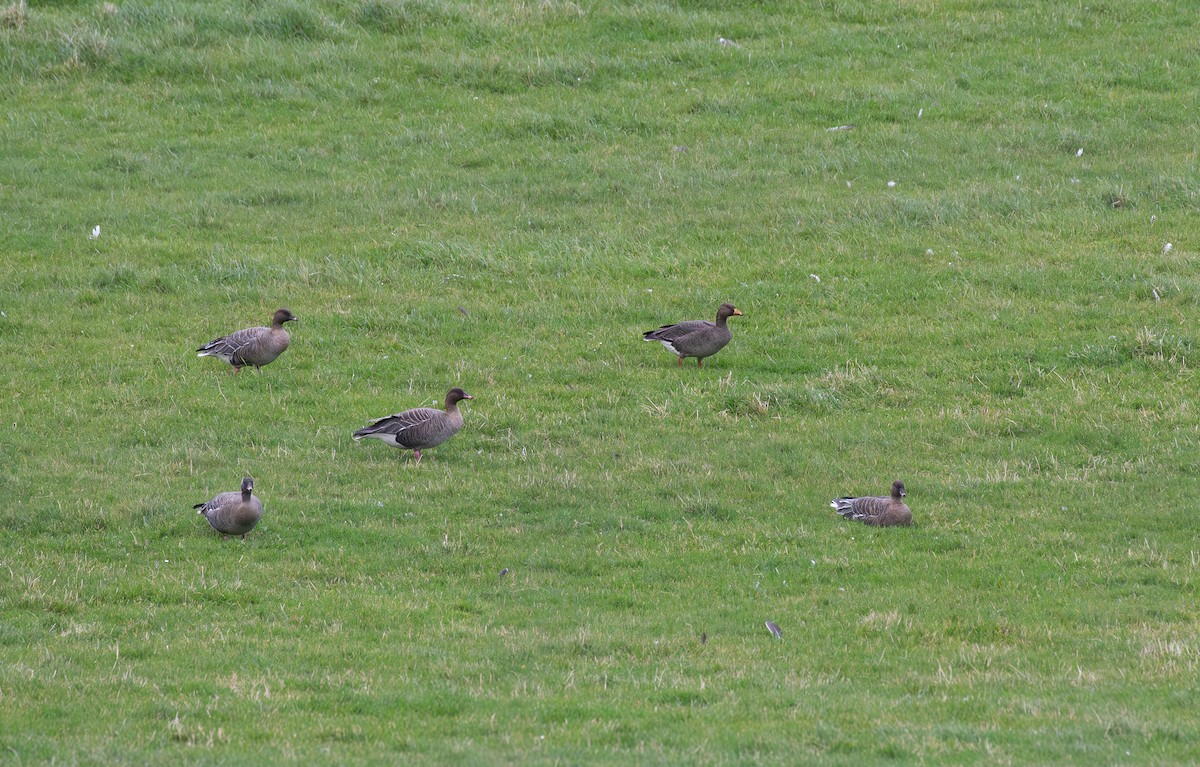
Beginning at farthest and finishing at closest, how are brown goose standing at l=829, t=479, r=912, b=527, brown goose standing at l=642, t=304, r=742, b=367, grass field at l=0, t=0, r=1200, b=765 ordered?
brown goose standing at l=642, t=304, r=742, b=367 < brown goose standing at l=829, t=479, r=912, b=527 < grass field at l=0, t=0, r=1200, b=765

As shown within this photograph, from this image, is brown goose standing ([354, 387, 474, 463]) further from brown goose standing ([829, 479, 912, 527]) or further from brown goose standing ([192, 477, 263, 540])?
brown goose standing ([829, 479, 912, 527])

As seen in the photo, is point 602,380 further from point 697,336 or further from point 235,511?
point 235,511

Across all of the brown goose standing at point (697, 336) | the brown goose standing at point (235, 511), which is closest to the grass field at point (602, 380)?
the brown goose standing at point (235, 511)

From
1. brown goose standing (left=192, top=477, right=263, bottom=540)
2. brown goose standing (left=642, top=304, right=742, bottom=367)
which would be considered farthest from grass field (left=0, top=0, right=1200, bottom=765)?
brown goose standing (left=642, top=304, right=742, bottom=367)

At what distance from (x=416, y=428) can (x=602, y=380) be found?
3.85m

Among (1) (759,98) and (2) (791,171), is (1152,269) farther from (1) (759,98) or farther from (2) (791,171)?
(1) (759,98)

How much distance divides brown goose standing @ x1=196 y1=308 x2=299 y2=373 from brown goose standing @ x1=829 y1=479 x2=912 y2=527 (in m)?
8.77

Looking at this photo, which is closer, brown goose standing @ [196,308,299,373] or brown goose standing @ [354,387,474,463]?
brown goose standing @ [354,387,474,463]

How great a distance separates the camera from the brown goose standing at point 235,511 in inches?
527

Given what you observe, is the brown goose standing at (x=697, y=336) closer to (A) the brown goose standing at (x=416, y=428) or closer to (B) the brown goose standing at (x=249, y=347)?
(A) the brown goose standing at (x=416, y=428)

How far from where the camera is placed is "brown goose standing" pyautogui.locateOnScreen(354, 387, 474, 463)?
16.1m

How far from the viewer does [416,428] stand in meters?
16.0

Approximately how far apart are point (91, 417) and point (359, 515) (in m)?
4.92

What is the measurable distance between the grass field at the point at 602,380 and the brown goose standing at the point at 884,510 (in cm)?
28
